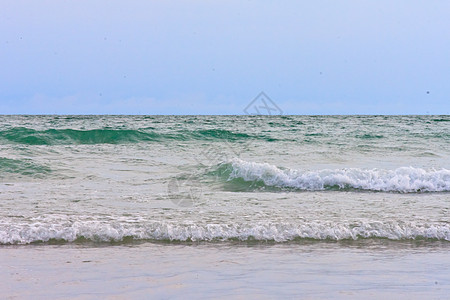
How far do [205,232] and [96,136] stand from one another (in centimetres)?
1334

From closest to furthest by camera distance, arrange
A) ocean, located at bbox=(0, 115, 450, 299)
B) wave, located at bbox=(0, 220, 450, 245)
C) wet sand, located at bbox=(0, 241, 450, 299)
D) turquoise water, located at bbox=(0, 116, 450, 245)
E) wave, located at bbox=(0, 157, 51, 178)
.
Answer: wet sand, located at bbox=(0, 241, 450, 299)
ocean, located at bbox=(0, 115, 450, 299)
wave, located at bbox=(0, 220, 450, 245)
turquoise water, located at bbox=(0, 116, 450, 245)
wave, located at bbox=(0, 157, 51, 178)

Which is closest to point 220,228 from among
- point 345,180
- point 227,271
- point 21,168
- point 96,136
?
point 227,271

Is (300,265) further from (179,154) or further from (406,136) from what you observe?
(406,136)

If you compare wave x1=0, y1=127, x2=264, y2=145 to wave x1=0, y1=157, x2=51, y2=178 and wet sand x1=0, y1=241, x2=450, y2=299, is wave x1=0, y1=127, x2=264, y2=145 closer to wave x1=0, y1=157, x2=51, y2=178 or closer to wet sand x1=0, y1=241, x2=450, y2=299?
wave x1=0, y1=157, x2=51, y2=178

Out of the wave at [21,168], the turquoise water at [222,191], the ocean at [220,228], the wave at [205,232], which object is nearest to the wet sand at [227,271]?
the ocean at [220,228]

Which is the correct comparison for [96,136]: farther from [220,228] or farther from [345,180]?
[220,228]

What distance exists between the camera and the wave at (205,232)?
5.33 metres

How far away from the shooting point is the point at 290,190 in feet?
29.0

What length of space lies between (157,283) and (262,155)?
33.0 feet

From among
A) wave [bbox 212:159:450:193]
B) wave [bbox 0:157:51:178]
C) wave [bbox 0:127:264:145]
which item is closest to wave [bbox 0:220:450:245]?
wave [bbox 212:159:450:193]

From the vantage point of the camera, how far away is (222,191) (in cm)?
870

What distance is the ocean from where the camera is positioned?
12.5 ft

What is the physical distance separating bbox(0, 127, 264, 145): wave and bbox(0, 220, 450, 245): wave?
11.3m

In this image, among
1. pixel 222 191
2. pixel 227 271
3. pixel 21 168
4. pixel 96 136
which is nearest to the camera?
pixel 227 271
